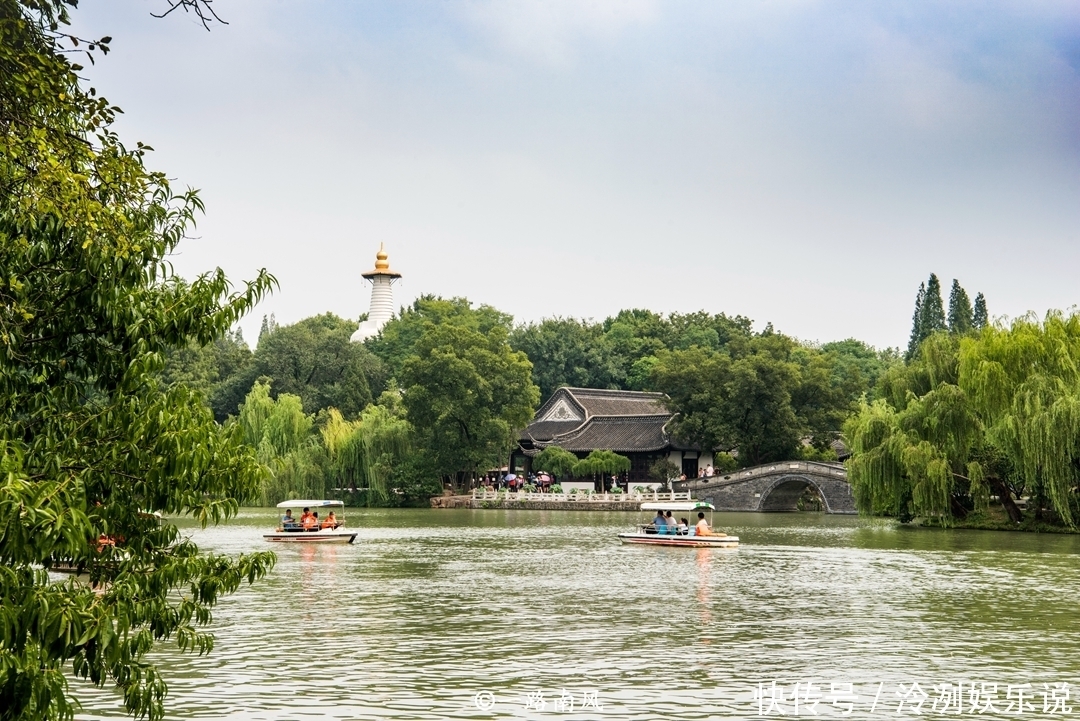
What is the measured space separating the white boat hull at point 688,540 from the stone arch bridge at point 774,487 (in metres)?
17.8

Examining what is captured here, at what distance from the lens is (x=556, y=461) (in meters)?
55.8

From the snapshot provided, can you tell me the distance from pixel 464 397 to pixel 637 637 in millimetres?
38817

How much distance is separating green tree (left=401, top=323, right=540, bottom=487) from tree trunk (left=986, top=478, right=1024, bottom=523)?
2399cm

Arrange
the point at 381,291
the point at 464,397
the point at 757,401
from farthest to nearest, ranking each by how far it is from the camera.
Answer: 1. the point at 381,291
2. the point at 464,397
3. the point at 757,401

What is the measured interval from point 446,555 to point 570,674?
14927 mm

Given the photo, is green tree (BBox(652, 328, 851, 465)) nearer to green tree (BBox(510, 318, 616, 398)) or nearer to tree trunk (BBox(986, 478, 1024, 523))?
tree trunk (BBox(986, 478, 1024, 523))

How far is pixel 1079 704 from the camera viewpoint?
34.8ft

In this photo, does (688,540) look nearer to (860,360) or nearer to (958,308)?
(958,308)

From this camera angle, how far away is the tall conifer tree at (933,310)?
72062mm

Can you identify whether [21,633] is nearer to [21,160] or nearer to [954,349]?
[21,160]

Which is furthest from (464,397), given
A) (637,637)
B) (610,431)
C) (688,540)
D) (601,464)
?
(637,637)

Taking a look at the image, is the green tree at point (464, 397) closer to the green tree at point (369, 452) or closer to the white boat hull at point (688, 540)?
the green tree at point (369, 452)

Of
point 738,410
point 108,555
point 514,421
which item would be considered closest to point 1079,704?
point 108,555

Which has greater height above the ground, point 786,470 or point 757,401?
point 757,401
